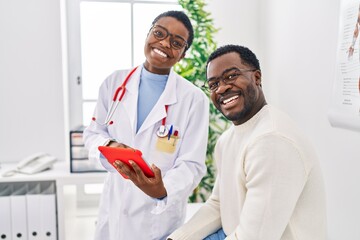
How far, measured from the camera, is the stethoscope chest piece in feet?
4.61

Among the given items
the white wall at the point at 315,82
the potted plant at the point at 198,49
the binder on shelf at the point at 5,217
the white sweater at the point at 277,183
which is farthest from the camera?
the potted plant at the point at 198,49

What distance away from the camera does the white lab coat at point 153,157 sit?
4.64 feet

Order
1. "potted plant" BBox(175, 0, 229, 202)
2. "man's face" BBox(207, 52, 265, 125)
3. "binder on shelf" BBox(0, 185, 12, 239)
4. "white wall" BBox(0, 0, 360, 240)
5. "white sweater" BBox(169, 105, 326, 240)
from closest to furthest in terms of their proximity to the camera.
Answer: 1. "white sweater" BBox(169, 105, 326, 240)
2. "man's face" BBox(207, 52, 265, 125)
3. "white wall" BBox(0, 0, 360, 240)
4. "binder on shelf" BBox(0, 185, 12, 239)
5. "potted plant" BBox(175, 0, 229, 202)

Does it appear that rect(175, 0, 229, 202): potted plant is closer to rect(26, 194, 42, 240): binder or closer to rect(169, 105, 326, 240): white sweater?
rect(26, 194, 42, 240): binder

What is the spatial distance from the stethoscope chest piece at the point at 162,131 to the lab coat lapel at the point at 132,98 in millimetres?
100

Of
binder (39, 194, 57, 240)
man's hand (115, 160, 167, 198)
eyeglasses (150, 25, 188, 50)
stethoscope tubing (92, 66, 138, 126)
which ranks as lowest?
binder (39, 194, 57, 240)

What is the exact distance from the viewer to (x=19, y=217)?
2.22 metres

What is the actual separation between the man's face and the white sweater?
0.13 feet

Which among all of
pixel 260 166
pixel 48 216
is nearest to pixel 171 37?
pixel 260 166

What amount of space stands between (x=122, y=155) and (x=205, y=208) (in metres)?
0.37

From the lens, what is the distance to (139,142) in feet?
4.74

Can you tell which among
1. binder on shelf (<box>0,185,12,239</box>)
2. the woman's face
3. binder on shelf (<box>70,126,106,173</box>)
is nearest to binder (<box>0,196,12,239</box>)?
binder on shelf (<box>0,185,12,239</box>)

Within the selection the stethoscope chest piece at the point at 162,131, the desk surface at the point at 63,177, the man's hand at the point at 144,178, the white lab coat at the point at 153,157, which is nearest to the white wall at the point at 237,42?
the desk surface at the point at 63,177

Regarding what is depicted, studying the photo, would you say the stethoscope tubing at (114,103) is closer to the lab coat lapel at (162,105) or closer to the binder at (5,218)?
the lab coat lapel at (162,105)
